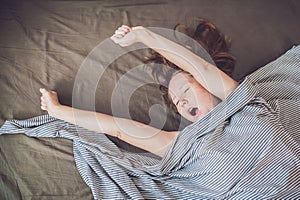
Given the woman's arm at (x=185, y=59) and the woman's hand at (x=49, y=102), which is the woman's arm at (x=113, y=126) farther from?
the woman's arm at (x=185, y=59)

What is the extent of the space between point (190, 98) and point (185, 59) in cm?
12

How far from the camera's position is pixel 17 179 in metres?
0.92

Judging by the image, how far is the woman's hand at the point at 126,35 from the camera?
1205 mm

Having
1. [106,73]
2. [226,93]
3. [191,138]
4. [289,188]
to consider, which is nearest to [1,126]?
[106,73]

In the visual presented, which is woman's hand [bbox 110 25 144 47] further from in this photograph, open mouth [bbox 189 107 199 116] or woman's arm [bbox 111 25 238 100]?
open mouth [bbox 189 107 199 116]

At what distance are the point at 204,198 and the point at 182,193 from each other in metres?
0.06

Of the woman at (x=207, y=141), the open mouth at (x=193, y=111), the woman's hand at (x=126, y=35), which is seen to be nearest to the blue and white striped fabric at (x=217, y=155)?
the woman at (x=207, y=141)

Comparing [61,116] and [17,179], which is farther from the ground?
[61,116]

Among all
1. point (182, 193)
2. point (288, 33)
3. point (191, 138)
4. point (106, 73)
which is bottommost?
point (182, 193)

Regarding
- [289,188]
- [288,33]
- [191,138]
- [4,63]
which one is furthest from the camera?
[288,33]

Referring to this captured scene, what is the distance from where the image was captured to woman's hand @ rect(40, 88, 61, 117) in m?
1.06

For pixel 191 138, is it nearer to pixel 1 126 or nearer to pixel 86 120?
pixel 86 120

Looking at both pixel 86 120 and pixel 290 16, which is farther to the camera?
pixel 290 16

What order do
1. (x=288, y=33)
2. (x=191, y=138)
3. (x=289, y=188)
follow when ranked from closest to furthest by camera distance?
(x=289, y=188) < (x=191, y=138) < (x=288, y=33)
